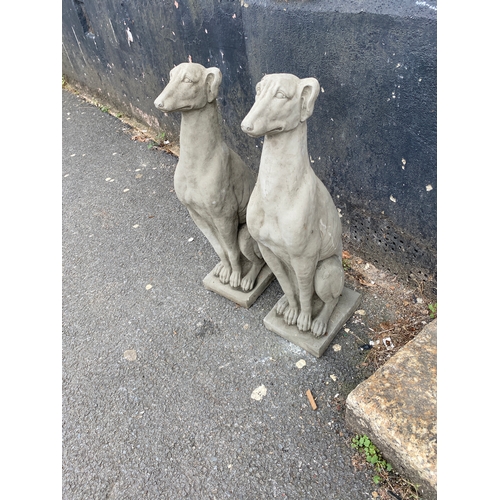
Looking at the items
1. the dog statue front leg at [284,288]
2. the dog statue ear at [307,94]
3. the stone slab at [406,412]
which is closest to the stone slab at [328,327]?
the dog statue front leg at [284,288]

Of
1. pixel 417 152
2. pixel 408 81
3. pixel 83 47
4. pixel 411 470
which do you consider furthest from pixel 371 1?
pixel 83 47

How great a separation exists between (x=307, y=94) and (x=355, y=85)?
0.82 meters

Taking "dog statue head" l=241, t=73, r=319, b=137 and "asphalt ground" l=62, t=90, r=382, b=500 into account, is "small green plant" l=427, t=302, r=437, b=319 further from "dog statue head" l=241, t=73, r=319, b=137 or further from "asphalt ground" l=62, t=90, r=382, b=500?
"dog statue head" l=241, t=73, r=319, b=137

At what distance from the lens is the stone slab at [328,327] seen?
2340 millimetres

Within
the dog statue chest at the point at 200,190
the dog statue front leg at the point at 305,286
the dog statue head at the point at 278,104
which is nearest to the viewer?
the dog statue head at the point at 278,104

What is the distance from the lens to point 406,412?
70.6 inches

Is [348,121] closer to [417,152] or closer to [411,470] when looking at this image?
[417,152]

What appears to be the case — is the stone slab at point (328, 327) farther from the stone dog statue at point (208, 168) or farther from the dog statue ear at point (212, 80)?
the dog statue ear at point (212, 80)

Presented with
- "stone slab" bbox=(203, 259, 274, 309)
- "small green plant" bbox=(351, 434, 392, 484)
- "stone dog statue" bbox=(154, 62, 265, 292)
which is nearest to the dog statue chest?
"stone dog statue" bbox=(154, 62, 265, 292)

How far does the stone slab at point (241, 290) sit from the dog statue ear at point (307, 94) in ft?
4.23

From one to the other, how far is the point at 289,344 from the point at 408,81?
1498 millimetres

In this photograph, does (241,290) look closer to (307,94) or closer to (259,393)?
(259,393)

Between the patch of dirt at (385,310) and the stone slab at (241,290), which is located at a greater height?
the stone slab at (241,290)

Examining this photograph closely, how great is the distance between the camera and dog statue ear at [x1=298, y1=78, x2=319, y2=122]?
155 centimetres
